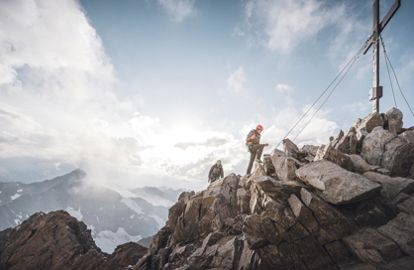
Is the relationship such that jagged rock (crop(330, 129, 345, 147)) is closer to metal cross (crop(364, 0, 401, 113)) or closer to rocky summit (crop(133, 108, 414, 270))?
rocky summit (crop(133, 108, 414, 270))

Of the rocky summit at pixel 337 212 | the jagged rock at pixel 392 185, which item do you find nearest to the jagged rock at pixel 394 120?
the rocky summit at pixel 337 212

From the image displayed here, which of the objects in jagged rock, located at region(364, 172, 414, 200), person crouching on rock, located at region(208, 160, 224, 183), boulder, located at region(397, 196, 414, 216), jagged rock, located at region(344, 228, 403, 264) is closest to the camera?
jagged rock, located at region(344, 228, 403, 264)

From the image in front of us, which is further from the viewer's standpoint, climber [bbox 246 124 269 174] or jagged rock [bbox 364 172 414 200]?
climber [bbox 246 124 269 174]

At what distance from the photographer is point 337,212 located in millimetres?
14273

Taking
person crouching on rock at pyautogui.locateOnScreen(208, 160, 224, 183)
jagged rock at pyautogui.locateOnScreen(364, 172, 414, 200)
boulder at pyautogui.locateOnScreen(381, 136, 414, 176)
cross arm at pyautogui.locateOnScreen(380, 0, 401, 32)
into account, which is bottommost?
jagged rock at pyautogui.locateOnScreen(364, 172, 414, 200)

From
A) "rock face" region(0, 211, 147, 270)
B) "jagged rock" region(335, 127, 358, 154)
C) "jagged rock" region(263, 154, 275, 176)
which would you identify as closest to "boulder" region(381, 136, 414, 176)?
"jagged rock" region(335, 127, 358, 154)

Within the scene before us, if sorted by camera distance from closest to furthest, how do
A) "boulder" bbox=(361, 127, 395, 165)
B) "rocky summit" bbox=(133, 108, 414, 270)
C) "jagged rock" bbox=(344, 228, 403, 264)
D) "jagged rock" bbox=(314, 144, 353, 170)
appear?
1. "jagged rock" bbox=(344, 228, 403, 264)
2. "rocky summit" bbox=(133, 108, 414, 270)
3. "jagged rock" bbox=(314, 144, 353, 170)
4. "boulder" bbox=(361, 127, 395, 165)

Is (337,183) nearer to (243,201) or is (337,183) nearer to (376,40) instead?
(243,201)

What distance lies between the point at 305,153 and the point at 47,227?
169 ft

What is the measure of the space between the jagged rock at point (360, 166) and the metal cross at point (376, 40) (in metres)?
8.16

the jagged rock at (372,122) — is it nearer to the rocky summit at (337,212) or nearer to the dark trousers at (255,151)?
the rocky summit at (337,212)

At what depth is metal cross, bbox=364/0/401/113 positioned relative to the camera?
73.8 feet

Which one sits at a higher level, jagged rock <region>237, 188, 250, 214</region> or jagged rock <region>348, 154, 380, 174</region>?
jagged rock <region>237, 188, 250, 214</region>

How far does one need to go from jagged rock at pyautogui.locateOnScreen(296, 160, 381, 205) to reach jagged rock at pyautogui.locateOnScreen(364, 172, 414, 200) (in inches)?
61.1
